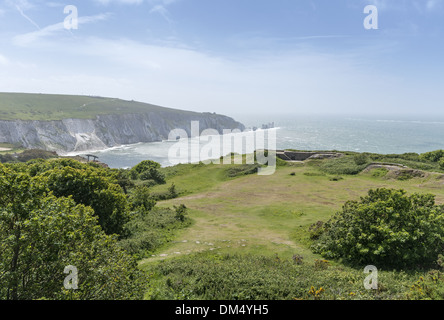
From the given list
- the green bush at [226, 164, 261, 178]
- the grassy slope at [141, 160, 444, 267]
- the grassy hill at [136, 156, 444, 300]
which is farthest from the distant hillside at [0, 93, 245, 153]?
the grassy hill at [136, 156, 444, 300]

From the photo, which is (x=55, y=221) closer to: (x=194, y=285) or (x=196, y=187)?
(x=194, y=285)

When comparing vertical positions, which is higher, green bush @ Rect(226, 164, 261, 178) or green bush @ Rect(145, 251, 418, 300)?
green bush @ Rect(145, 251, 418, 300)

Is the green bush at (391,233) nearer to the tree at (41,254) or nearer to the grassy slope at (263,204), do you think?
Result: the grassy slope at (263,204)

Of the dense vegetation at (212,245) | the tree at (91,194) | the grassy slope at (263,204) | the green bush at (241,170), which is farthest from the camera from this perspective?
the green bush at (241,170)

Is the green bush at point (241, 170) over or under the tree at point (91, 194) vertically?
under

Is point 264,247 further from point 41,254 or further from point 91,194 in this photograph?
point 91,194

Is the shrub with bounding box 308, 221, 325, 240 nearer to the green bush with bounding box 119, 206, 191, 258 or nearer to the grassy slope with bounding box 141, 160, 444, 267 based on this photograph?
the grassy slope with bounding box 141, 160, 444, 267

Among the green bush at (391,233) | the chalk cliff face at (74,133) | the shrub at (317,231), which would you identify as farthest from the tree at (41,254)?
the chalk cliff face at (74,133)
